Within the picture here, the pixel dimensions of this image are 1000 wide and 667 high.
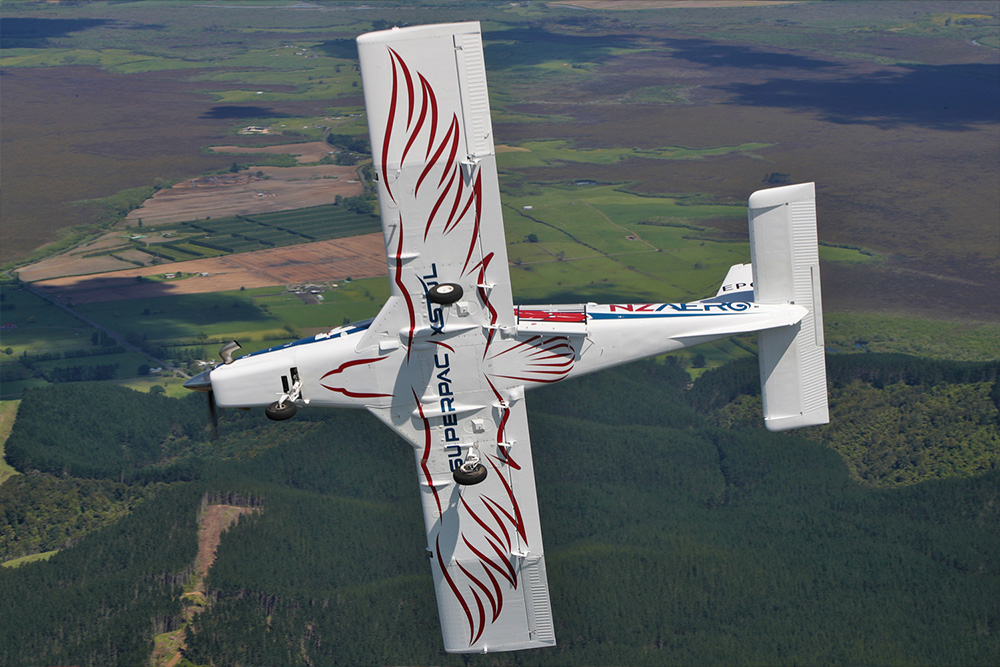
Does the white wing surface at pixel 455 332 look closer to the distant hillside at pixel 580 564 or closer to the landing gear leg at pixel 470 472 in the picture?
the landing gear leg at pixel 470 472

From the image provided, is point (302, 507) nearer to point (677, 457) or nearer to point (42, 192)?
point (677, 457)

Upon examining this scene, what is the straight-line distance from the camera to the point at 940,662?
7262 centimetres

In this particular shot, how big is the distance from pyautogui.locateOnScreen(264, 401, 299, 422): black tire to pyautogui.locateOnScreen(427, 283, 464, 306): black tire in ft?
11.6

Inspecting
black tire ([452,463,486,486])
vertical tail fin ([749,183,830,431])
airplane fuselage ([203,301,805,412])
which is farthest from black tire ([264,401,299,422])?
vertical tail fin ([749,183,830,431])

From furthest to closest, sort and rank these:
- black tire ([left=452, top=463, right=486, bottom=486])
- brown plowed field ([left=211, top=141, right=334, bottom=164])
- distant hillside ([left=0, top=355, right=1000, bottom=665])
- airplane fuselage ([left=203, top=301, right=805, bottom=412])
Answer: brown plowed field ([left=211, top=141, right=334, bottom=164]) < distant hillside ([left=0, top=355, right=1000, bottom=665]) < airplane fuselage ([left=203, top=301, right=805, bottom=412]) < black tire ([left=452, top=463, right=486, bottom=486])

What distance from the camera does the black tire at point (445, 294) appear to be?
1848cm

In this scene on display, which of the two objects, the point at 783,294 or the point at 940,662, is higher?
the point at 783,294

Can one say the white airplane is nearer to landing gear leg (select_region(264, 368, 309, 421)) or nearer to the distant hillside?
landing gear leg (select_region(264, 368, 309, 421))

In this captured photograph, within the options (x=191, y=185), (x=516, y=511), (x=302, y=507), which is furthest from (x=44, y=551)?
(x=191, y=185)

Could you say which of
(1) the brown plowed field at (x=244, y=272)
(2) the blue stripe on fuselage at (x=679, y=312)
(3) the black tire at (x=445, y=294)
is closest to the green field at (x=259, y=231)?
(1) the brown plowed field at (x=244, y=272)

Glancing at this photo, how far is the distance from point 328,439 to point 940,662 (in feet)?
176

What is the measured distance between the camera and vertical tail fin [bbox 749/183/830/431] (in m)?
20.4

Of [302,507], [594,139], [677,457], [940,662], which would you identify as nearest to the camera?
[940,662]

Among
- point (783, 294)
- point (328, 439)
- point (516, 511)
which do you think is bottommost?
point (516, 511)
